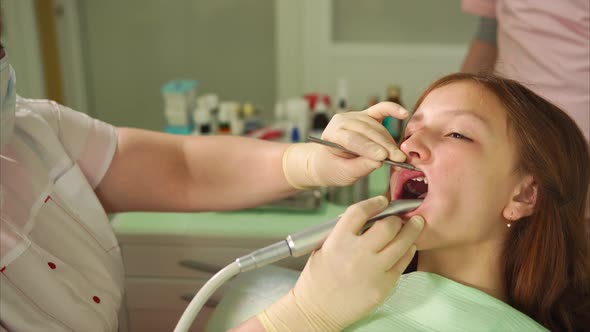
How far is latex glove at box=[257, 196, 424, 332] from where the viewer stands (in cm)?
77

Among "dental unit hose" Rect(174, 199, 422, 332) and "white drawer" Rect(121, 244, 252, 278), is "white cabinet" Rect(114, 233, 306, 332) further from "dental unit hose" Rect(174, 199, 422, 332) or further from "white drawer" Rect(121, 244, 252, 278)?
"dental unit hose" Rect(174, 199, 422, 332)

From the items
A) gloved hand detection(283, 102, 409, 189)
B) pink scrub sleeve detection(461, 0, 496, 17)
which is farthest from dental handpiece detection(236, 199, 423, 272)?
pink scrub sleeve detection(461, 0, 496, 17)

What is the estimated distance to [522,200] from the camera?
0.92 m

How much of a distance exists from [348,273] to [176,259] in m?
0.80

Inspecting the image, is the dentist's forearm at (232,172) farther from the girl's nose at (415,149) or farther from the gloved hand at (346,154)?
the girl's nose at (415,149)

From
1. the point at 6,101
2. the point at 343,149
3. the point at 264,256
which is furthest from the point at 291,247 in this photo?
the point at 6,101

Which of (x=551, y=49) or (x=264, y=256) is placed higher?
(x=551, y=49)

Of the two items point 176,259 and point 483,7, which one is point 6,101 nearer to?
point 176,259

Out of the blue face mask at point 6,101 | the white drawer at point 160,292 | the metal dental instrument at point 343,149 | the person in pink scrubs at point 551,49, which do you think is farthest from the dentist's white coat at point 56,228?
the person in pink scrubs at point 551,49

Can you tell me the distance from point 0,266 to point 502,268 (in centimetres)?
80

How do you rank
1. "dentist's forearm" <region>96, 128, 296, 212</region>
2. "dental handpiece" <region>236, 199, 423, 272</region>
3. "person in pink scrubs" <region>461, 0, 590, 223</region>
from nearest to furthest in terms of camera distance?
1. "dental handpiece" <region>236, 199, 423, 272</region>
2. "dentist's forearm" <region>96, 128, 296, 212</region>
3. "person in pink scrubs" <region>461, 0, 590, 223</region>

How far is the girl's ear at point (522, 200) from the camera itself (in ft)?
3.00

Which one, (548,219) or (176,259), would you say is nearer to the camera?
(548,219)

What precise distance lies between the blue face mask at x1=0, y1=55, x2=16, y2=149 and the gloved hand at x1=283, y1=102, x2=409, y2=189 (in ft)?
1.58
